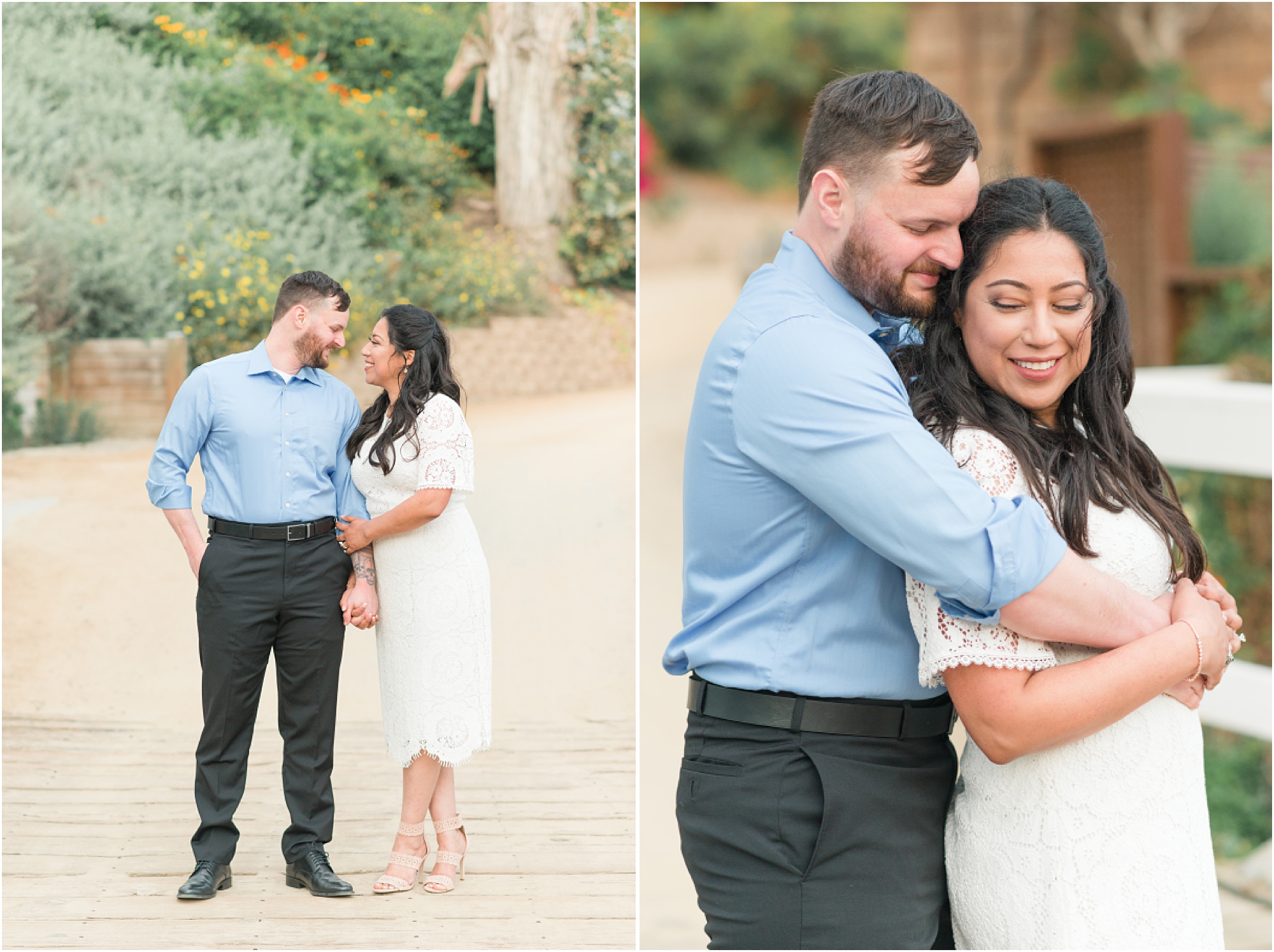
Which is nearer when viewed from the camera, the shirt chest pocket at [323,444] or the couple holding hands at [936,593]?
the couple holding hands at [936,593]

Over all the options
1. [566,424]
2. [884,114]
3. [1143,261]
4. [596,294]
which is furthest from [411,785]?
[1143,261]

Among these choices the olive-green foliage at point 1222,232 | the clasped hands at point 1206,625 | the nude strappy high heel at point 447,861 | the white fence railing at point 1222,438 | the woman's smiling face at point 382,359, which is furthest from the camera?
the olive-green foliage at point 1222,232

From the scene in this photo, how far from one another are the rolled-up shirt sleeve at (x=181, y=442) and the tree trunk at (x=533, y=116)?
5.21 feet

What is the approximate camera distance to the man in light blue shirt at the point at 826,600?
5.61ft

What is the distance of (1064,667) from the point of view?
1622 millimetres

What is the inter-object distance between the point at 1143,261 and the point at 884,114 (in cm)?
746

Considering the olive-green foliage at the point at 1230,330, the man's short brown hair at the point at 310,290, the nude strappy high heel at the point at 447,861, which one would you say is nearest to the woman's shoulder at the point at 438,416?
the man's short brown hair at the point at 310,290

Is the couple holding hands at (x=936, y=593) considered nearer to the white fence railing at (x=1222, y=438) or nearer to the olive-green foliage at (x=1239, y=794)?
the white fence railing at (x=1222, y=438)

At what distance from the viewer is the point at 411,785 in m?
3.32

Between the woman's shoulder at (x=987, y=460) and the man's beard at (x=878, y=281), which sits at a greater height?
the man's beard at (x=878, y=281)

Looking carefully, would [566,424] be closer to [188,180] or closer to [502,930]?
[188,180]

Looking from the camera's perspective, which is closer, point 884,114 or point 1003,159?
point 884,114

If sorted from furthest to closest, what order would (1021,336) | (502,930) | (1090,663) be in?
(502,930)
(1021,336)
(1090,663)

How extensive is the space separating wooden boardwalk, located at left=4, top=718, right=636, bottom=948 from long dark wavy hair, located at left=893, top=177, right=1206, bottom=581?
200 cm
